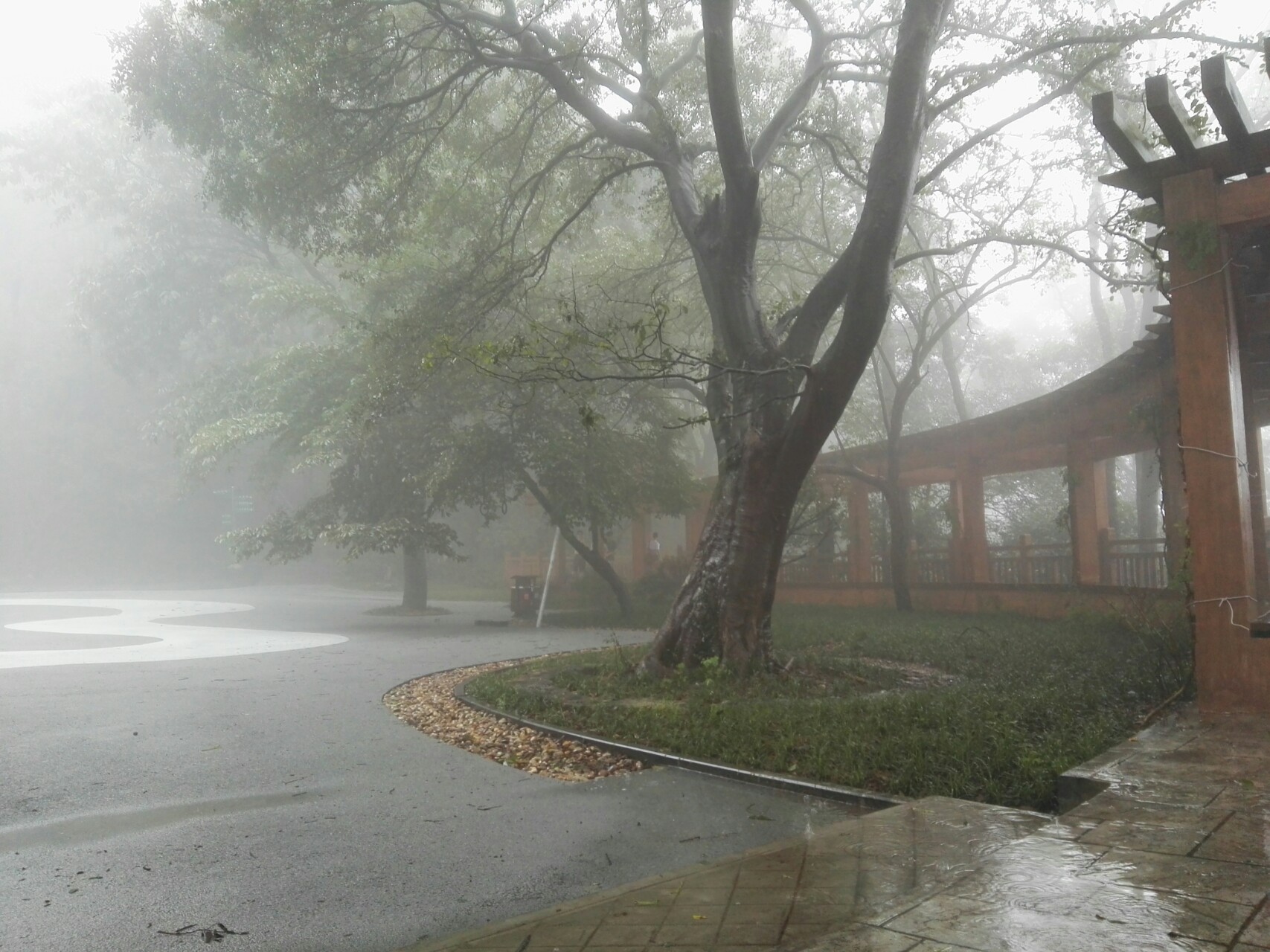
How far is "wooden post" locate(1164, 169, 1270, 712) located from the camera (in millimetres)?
6359

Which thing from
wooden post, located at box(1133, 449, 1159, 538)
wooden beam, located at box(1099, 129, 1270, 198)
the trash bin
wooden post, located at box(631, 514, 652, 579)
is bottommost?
the trash bin

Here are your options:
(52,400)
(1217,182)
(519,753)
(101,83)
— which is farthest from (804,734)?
(52,400)

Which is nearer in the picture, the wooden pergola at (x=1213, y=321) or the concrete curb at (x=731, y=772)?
the concrete curb at (x=731, y=772)

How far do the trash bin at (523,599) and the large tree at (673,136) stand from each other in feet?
21.8

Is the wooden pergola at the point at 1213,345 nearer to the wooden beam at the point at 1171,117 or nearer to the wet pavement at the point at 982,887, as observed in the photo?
the wooden beam at the point at 1171,117

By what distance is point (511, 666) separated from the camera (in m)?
11.8

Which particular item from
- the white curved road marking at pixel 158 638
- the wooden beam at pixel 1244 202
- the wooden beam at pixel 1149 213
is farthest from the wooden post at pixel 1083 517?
the white curved road marking at pixel 158 638

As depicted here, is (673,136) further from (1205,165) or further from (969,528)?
(969,528)

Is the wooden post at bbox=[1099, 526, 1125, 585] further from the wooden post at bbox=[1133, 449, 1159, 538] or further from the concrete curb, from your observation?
the concrete curb

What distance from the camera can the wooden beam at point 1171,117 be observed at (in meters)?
6.23

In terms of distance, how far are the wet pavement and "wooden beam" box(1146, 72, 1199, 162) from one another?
3.93 m

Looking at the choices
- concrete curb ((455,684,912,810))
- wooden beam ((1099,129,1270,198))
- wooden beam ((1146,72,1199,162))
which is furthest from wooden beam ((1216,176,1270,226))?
concrete curb ((455,684,912,810))

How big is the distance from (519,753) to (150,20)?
17.3 metres

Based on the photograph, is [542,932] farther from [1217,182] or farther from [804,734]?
[1217,182]
